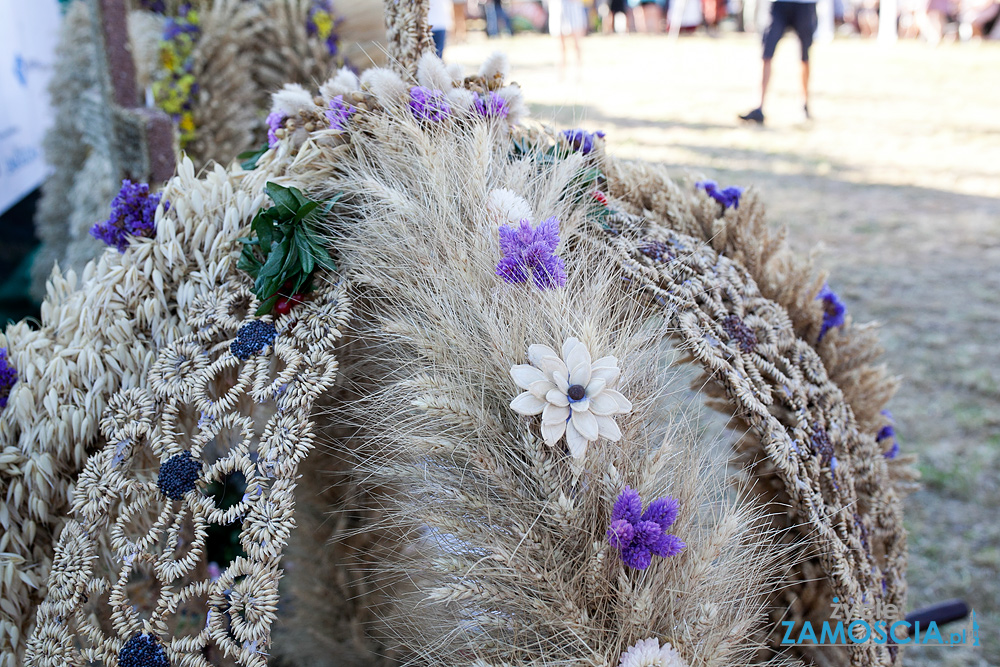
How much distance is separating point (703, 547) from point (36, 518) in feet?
2.77

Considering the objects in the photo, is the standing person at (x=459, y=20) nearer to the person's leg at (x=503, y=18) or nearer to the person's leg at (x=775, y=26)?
the person's leg at (x=503, y=18)

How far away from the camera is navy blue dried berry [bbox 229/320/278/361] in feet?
2.54

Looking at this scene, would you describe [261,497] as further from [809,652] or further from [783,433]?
[809,652]

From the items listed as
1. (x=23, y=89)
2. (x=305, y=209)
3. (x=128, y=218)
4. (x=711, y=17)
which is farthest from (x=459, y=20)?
(x=305, y=209)

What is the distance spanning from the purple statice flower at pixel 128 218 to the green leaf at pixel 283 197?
8.8 inches

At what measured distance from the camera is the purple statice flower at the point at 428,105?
905 millimetres

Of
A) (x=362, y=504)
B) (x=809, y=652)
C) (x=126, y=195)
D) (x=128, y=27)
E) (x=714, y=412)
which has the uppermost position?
(x=128, y=27)

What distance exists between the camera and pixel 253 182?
0.89 m

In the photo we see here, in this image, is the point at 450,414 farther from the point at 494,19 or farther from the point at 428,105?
the point at 494,19

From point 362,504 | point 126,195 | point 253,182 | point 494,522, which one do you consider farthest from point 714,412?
point 126,195

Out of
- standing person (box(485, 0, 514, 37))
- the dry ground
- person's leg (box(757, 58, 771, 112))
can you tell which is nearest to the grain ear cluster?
the dry ground

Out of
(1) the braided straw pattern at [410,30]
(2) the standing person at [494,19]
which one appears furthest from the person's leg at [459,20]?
(1) the braided straw pattern at [410,30]

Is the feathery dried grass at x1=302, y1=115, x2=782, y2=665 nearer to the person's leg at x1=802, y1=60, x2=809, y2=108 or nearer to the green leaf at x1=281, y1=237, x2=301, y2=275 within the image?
the green leaf at x1=281, y1=237, x2=301, y2=275

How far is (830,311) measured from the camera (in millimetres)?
1189
